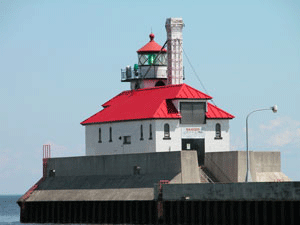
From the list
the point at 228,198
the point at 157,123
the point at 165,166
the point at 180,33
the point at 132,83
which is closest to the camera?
the point at 228,198

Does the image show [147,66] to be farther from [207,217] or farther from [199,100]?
[207,217]

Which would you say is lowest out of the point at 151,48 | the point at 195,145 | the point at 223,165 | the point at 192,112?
the point at 223,165

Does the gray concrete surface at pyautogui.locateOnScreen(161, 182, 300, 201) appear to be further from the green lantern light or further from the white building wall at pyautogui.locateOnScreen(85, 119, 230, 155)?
the green lantern light

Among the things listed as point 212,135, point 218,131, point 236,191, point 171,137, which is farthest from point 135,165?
point 236,191

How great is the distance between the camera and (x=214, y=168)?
237ft

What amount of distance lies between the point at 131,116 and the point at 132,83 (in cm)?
1168

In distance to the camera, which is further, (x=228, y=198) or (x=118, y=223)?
(x=118, y=223)

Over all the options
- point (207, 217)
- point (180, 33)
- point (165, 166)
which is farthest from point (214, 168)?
point (180, 33)

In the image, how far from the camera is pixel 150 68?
87562 mm

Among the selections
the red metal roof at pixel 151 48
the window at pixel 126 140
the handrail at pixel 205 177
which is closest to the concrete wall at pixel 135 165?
the handrail at pixel 205 177

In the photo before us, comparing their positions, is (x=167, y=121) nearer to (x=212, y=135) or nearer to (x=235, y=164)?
(x=212, y=135)

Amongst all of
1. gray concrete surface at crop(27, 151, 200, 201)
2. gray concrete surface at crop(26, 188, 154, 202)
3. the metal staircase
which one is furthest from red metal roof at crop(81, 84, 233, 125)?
gray concrete surface at crop(26, 188, 154, 202)

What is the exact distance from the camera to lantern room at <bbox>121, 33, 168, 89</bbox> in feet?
287

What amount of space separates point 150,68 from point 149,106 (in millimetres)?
10690
